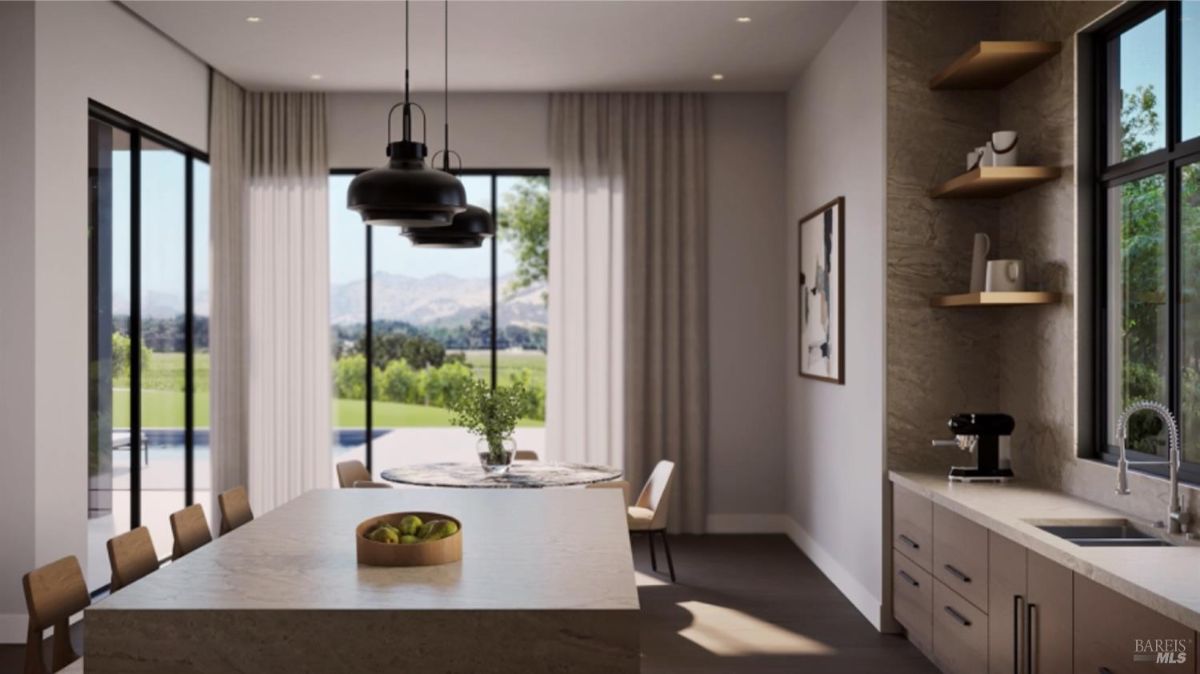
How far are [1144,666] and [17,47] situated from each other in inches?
195

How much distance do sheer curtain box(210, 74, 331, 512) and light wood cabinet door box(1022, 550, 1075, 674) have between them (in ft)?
17.5

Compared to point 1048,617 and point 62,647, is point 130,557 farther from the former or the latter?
point 1048,617

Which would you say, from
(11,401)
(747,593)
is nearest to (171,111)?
(11,401)

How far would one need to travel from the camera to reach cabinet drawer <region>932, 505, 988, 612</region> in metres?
3.58

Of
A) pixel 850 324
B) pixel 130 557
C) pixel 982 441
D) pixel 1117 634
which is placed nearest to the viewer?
pixel 1117 634

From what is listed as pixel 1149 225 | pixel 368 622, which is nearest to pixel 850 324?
pixel 1149 225

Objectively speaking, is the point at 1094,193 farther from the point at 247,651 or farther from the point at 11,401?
the point at 11,401

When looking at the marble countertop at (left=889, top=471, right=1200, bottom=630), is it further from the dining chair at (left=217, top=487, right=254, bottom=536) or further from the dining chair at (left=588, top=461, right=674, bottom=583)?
the dining chair at (left=217, top=487, right=254, bottom=536)

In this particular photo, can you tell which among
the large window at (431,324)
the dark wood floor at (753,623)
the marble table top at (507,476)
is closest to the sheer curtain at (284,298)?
the large window at (431,324)

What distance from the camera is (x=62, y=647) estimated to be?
2746 mm

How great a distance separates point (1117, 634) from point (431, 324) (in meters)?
5.61

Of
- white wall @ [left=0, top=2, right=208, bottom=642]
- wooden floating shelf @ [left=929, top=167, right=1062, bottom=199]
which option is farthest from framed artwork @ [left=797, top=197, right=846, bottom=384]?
white wall @ [left=0, top=2, right=208, bottom=642]

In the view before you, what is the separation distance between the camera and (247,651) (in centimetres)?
217

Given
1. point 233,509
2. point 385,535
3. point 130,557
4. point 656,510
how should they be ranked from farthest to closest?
point 656,510
point 233,509
point 130,557
point 385,535
